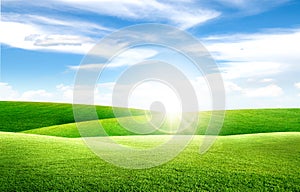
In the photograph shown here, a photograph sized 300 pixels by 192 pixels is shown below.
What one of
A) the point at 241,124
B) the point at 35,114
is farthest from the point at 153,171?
the point at 35,114

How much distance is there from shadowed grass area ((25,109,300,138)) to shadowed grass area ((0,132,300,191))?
17909 millimetres

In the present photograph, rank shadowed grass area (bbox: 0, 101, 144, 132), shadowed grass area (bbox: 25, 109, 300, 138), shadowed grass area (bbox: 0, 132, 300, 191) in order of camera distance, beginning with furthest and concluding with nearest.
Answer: shadowed grass area (bbox: 0, 101, 144, 132)
shadowed grass area (bbox: 25, 109, 300, 138)
shadowed grass area (bbox: 0, 132, 300, 191)

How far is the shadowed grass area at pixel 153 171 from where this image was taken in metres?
13.6

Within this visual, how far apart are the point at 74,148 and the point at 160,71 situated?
680cm

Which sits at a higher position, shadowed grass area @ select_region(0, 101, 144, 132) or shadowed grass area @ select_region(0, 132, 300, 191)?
shadowed grass area @ select_region(0, 101, 144, 132)

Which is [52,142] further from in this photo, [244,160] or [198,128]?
[198,128]

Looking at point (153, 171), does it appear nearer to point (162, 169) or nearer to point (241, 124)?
point (162, 169)

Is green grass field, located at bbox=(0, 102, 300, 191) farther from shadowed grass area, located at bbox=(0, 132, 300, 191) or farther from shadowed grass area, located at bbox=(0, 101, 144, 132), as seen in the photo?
shadowed grass area, located at bbox=(0, 101, 144, 132)

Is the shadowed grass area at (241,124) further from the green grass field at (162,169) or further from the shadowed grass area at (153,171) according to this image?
the shadowed grass area at (153,171)

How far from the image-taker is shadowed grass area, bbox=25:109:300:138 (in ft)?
134

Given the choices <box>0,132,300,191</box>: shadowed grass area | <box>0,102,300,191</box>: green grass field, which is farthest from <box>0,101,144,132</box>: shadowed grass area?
<box>0,132,300,191</box>: shadowed grass area

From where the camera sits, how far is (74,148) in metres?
19.8

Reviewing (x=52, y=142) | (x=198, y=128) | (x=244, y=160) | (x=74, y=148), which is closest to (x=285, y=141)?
(x=244, y=160)

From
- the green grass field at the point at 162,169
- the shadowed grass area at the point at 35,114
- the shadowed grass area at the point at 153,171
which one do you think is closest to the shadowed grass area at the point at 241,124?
the shadowed grass area at the point at 35,114
